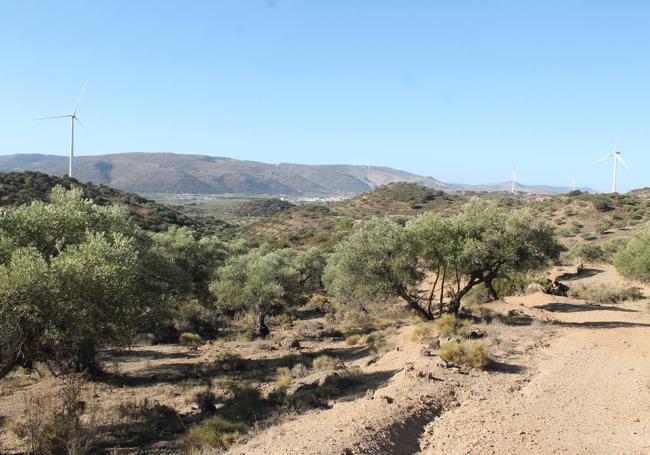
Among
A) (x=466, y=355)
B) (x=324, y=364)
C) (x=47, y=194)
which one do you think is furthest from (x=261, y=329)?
(x=47, y=194)

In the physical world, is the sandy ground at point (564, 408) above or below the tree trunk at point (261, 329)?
above

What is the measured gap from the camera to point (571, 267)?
5019 centimetres

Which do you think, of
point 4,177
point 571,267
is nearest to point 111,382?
point 571,267

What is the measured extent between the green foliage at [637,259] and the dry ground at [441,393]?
433 centimetres

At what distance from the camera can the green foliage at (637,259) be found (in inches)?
1157

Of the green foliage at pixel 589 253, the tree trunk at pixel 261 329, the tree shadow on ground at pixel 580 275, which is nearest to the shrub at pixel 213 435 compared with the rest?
the tree trunk at pixel 261 329

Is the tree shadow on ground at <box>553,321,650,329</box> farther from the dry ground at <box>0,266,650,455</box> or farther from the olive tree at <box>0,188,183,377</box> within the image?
the olive tree at <box>0,188,183,377</box>

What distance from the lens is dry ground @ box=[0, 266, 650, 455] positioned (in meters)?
11.5

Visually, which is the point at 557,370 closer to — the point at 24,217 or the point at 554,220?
the point at 24,217

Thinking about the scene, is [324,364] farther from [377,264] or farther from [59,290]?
[59,290]

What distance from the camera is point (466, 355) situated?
17312mm

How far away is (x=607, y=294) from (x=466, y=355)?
84.0 feet

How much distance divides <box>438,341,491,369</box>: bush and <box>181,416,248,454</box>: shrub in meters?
7.87

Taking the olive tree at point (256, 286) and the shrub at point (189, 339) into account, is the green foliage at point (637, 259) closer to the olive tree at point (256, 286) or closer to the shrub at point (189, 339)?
the olive tree at point (256, 286)
